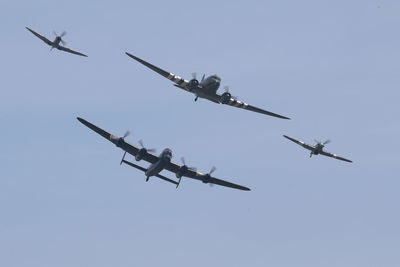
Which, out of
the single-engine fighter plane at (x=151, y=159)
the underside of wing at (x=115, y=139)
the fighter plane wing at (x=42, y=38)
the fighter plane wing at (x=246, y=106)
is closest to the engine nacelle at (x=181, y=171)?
the single-engine fighter plane at (x=151, y=159)

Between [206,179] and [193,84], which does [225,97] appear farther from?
[206,179]

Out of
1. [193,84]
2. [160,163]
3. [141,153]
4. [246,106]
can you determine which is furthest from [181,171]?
[193,84]

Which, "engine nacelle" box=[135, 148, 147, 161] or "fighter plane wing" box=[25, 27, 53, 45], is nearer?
"engine nacelle" box=[135, 148, 147, 161]

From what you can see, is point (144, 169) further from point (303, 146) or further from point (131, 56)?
point (303, 146)

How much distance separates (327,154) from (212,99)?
34.6 meters

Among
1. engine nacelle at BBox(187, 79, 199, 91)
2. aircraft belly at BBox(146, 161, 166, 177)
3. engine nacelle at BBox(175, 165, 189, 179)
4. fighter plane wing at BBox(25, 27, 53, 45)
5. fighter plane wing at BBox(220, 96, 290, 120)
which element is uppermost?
fighter plane wing at BBox(25, 27, 53, 45)

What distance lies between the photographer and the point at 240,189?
108 m

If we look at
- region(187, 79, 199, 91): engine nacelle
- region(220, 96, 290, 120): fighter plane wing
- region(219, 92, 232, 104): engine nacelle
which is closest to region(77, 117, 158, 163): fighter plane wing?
region(187, 79, 199, 91): engine nacelle

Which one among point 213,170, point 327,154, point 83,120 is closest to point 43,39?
point 83,120

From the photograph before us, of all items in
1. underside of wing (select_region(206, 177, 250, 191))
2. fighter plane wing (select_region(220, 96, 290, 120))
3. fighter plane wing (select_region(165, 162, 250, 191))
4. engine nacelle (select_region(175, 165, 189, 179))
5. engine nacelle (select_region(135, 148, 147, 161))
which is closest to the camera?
engine nacelle (select_region(135, 148, 147, 161))

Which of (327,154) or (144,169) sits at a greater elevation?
(327,154)

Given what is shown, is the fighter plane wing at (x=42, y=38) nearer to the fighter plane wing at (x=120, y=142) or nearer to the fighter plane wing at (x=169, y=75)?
the fighter plane wing at (x=120, y=142)

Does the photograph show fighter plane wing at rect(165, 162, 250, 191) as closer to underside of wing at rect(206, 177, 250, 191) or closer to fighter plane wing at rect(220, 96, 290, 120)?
underside of wing at rect(206, 177, 250, 191)

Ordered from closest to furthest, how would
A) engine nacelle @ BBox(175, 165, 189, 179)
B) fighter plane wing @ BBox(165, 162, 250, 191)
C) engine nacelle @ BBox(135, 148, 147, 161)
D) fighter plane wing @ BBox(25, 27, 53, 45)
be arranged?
engine nacelle @ BBox(135, 148, 147, 161) → engine nacelle @ BBox(175, 165, 189, 179) → fighter plane wing @ BBox(165, 162, 250, 191) → fighter plane wing @ BBox(25, 27, 53, 45)
